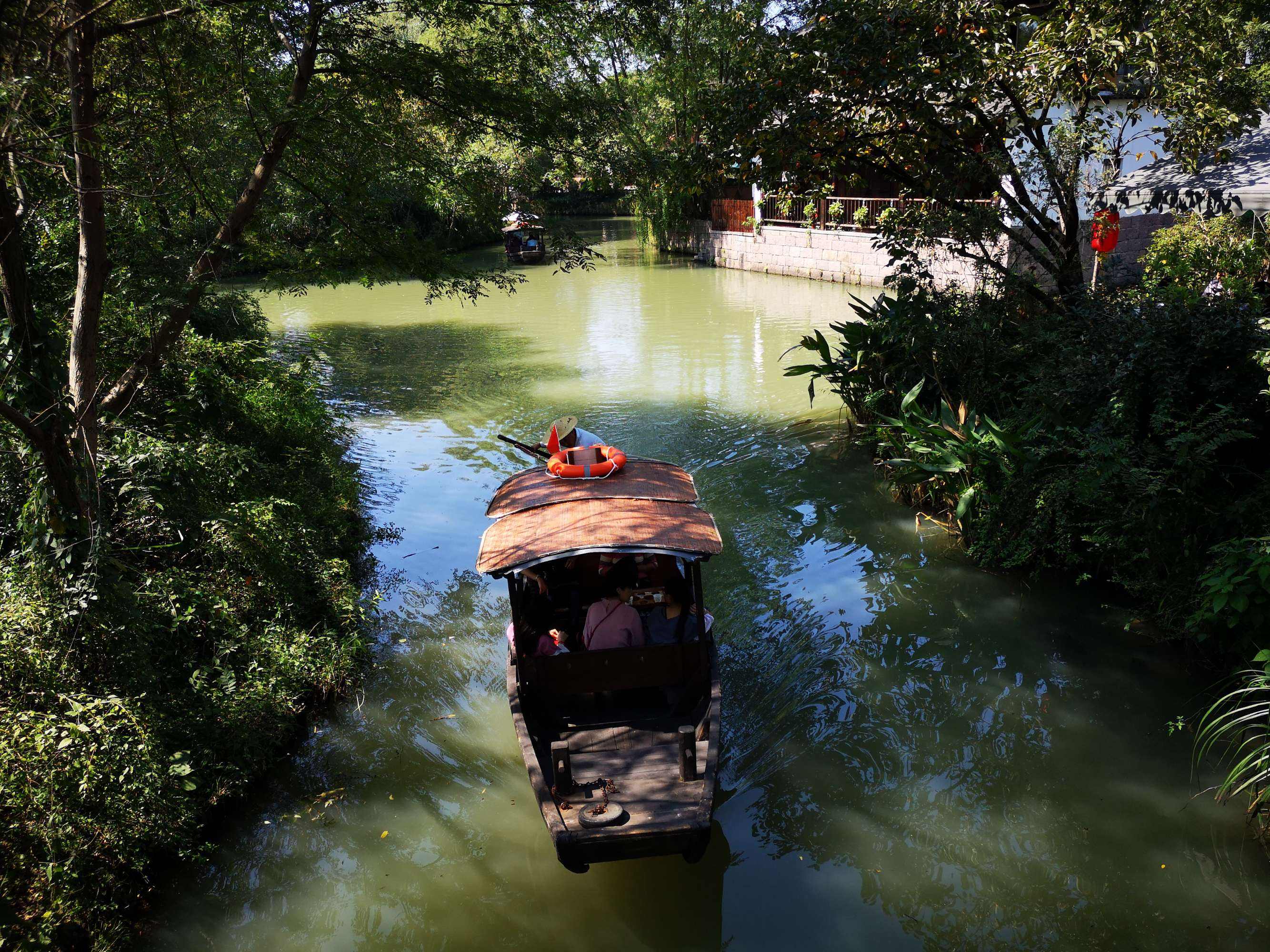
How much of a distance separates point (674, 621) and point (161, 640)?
3.64 meters

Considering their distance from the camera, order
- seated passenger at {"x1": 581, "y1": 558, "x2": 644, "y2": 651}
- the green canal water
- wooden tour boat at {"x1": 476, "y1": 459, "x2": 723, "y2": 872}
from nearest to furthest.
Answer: wooden tour boat at {"x1": 476, "y1": 459, "x2": 723, "y2": 872} < the green canal water < seated passenger at {"x1": 581, "y1": 558, "x2": 644, "y2": 651}

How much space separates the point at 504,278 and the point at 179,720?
17.8 ft

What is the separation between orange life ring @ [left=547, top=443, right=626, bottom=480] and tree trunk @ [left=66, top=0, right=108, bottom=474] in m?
3.27

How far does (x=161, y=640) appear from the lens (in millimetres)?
6266

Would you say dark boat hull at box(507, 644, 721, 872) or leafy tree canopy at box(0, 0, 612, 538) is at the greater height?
leafy tree canopy at box(0, 0, 612, 538)

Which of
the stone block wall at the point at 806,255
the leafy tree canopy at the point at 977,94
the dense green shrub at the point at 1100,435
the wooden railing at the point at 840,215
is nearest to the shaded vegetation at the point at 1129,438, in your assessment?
the dense green shrub at the point at 1100,435

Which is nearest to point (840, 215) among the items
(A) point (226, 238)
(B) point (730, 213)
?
(B) point (730, 213)

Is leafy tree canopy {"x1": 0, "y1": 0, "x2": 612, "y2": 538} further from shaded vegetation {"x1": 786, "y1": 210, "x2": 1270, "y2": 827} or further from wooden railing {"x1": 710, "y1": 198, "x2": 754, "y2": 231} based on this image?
wooden railing {"x1": 710, "y1": 198, "x2": 754, "y2": 231}

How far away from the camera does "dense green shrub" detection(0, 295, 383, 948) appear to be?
4805 millimetres

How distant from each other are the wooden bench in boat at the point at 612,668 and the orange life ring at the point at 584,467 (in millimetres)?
1627

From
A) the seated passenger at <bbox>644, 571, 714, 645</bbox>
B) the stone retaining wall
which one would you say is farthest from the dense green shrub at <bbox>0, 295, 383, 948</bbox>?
the stone retaining wall

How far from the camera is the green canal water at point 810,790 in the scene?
518cm

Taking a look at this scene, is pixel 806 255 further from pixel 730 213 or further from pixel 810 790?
pixel 810 790

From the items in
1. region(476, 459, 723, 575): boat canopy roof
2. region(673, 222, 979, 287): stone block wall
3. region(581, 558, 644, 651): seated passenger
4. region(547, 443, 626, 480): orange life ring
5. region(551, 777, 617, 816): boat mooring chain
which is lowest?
region(551, 777, 617, 816): boat mooring chain
